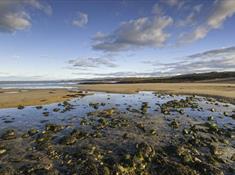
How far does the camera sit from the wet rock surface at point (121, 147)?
10938 millimetres

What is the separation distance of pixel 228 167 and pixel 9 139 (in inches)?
506

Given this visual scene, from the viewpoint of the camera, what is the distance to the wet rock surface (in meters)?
10.9

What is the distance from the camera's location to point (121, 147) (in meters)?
13.7

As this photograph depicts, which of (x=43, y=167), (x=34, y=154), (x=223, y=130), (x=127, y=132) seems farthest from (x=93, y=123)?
(x=223, y=130)

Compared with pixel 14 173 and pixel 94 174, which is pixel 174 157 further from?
pixel 14 173

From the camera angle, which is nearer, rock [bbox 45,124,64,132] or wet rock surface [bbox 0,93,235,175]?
wet rock surface [bbox 0,93,235,175]

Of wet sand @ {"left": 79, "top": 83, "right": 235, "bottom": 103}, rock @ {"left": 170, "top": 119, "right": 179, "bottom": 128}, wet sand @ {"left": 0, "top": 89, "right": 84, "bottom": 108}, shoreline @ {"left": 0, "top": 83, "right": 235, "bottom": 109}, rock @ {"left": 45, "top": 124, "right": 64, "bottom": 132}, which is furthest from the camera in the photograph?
wet sand @ {"left": 79, "top": 83, "right": 235, "bottom": 103}

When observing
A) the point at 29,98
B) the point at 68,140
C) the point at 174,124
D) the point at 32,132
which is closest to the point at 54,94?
the point at 29,98

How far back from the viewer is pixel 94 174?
10.4 metres

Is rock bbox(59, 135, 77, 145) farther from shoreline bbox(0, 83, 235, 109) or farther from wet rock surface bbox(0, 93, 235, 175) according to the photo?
shoreline bbox(0, 83, 235, 109)

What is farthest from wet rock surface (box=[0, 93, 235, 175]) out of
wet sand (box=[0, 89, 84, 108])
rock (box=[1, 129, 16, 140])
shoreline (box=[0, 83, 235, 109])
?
shoreline (box=[0, 83, 235, 109])

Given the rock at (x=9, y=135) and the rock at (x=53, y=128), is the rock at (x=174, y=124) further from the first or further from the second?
the rock at (x=9, y=135)

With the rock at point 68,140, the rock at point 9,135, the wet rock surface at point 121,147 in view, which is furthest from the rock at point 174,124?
the rock at point 9,135

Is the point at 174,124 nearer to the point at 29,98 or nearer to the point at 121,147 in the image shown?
the point at 121,147
